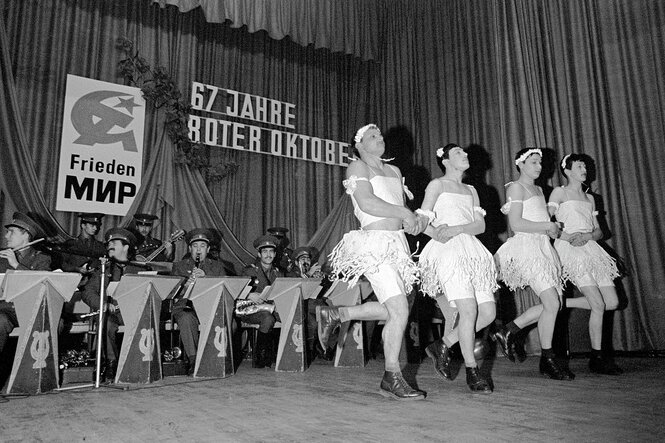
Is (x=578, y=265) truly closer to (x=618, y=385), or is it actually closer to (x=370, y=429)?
(x=618, y=385)

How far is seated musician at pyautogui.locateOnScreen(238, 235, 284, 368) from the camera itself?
5082mm

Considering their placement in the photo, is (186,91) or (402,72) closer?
(186,91)

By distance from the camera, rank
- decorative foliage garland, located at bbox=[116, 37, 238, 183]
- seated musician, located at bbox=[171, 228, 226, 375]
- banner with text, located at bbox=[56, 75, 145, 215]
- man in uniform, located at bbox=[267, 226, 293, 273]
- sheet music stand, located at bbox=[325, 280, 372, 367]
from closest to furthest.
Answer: seated musician, located at bbox=[171, 228, 226, 375]
sheet music stand, located at bbox=[325, 280, 372, 367]
banner with text, located at bbox=[56, 75, 145, 215]
decorative foliage garland, located at bbox=[116, 37, 238, 183]
man in uniform, located at bbox=[267, 226, 293, 273]

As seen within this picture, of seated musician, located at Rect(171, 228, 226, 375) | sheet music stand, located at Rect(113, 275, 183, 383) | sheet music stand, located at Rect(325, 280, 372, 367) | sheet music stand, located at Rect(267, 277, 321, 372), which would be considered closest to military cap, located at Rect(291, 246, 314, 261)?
seated musician, located at Rect(171, 228, 226, 375)

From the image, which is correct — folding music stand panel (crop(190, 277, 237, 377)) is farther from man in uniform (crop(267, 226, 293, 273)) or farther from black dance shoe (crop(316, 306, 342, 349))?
man in uniform (crop(267, 226, 293, 273))

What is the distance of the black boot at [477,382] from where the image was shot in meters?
3.10

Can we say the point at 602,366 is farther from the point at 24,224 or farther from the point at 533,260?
the point at 24,224

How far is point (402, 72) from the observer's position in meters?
8.18

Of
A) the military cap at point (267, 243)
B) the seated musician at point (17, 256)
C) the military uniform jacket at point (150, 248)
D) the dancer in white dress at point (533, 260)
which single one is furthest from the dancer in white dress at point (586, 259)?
the seated musician at point (17, 256)

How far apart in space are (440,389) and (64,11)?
5.79 metres

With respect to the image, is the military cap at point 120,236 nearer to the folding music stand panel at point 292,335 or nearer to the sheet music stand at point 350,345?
the folding music stand panel at point 292,335

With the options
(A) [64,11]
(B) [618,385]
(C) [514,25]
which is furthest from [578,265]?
(A) [64,11]

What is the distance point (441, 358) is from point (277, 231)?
3709 millimetres

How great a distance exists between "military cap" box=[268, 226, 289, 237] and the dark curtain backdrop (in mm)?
195
